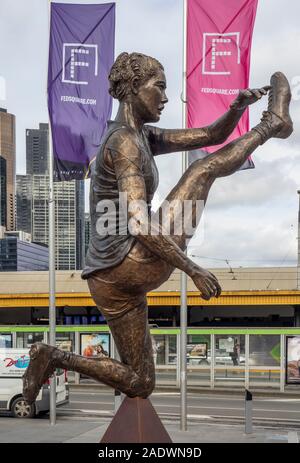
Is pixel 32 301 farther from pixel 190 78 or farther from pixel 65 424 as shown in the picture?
pixel 190 78

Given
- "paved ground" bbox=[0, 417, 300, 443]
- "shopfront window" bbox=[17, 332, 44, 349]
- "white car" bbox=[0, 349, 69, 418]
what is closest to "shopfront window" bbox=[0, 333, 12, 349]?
"shopfront window" bbox=[17, 332, 44, 349]

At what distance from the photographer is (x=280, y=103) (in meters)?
4.87

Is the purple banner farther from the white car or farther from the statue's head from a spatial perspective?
the statue's head

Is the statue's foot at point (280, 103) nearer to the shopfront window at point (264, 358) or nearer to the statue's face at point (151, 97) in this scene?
the statue's face at point (151, 97)

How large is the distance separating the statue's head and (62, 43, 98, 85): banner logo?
7.81 metres

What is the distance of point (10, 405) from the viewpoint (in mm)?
14711

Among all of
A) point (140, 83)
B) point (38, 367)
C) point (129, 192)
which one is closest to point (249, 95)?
point (140, 83)

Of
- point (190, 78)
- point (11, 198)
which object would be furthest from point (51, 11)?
point (11, 198)

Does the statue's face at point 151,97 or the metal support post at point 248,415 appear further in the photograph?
the metal support post at point 248,415

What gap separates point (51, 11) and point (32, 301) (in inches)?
560

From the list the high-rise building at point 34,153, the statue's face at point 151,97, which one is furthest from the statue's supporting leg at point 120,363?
the high-rise building at point 34,153

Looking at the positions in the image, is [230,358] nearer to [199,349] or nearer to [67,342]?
[199,349]

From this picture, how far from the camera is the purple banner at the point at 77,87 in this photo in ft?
40.2

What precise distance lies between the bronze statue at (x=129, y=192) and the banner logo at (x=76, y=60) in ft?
25.4
